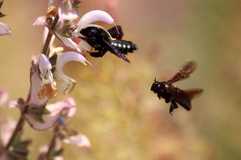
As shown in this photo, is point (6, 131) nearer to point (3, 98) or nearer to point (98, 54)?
point (3, 98)

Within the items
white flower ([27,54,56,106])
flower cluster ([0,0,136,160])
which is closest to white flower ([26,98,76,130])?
flower cluster ([0,0,136,160])

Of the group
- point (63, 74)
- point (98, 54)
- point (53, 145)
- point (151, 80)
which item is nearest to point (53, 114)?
point (53, 145)

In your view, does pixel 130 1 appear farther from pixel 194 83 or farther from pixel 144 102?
pixel 144 102

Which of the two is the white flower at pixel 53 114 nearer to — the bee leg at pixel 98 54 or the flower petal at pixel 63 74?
the flower petal at pixel 63 74

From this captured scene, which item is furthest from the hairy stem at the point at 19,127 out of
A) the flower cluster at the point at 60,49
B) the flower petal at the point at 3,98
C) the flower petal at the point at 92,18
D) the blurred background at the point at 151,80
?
the blurred background at the point at 151,80

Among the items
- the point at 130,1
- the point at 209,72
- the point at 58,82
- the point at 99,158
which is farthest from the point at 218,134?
the point at 58,82

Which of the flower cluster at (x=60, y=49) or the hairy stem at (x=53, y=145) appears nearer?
the flower cluster at (x=60, y=49)

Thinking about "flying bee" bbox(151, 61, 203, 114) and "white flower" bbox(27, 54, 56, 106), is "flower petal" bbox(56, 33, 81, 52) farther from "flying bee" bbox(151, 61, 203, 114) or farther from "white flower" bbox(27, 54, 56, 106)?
"flying bee" bbox(151, 61, 203, 114)
